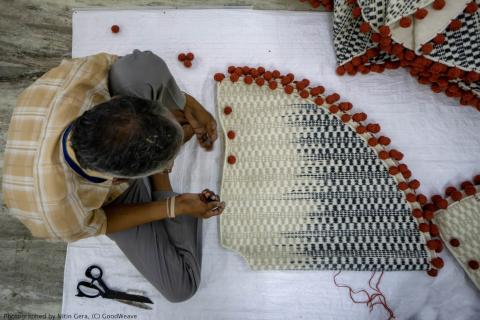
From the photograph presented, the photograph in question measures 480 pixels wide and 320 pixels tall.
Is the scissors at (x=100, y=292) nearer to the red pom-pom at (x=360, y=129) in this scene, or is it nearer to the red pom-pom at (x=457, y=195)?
the red pom-pom at (x=360, y=129)

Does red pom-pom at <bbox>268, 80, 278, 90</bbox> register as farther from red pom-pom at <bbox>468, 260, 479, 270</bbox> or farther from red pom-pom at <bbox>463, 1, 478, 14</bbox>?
red pom-pom at <bbox>468, 260, 479, 270</bbox>

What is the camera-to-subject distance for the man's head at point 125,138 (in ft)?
2.10

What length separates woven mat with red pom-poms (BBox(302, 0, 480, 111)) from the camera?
41.2 inches

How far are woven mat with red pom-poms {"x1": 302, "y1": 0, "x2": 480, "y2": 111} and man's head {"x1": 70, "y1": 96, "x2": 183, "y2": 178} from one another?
76cm

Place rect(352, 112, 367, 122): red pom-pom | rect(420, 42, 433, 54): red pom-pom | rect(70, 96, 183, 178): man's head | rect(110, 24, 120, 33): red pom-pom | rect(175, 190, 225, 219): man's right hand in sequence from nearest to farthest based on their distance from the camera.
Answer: rect(70, 96, 183, 178): man's head
rect(175, 190, 225, 219): man's right hand
rect(420, 42, 433, 54): red pom-pom
rect(352, 112, 367, 122): red pom-pom
rect(110, 24, 120, 33): red pom-pom

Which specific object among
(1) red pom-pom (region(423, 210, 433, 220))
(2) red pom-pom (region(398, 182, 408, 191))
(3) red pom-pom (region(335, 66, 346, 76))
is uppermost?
(3) red pom-pom (region(335, 66, 346, 76))

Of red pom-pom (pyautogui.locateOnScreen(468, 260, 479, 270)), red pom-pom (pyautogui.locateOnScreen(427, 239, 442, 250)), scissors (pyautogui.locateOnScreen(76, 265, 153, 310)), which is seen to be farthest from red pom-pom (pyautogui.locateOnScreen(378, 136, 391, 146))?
scissors (pyautogui.locateOnScreen(76, 265, 153, 310))

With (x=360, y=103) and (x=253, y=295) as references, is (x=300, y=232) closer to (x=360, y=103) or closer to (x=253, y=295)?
(x=253, y=295)

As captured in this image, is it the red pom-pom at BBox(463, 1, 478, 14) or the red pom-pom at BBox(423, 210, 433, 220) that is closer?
the red pom-pom at BBox(463, 1, 478, 14)

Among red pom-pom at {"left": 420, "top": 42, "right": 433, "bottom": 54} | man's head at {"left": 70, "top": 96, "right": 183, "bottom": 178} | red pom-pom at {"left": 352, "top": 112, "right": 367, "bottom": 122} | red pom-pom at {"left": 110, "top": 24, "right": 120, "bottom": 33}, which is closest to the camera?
man's head at {"left": 70, "top": 96, "right": 183, "bottom": 178}

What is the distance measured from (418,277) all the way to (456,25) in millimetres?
774

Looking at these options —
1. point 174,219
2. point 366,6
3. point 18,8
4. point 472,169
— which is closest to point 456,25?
point 366,6

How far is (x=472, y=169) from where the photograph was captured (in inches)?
47.1

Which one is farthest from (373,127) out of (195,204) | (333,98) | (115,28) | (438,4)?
(115,28)
